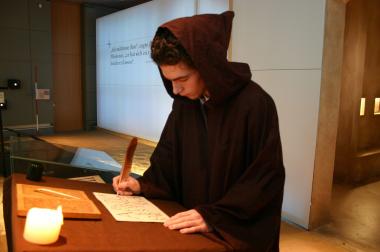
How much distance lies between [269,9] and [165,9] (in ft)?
9.27

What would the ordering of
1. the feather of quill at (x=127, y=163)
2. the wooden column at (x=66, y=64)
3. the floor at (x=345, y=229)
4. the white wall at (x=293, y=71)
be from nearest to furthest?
1. the feather of quill at (x=127, y=163)
2. the floor at (x=345, y=229)
3. the white wall at (x=293, y=71)
4. the wooden column at (x=66, y=64)

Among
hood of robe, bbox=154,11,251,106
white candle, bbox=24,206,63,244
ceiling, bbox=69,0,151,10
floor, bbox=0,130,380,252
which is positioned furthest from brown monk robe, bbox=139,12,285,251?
ceiling, bbox=69,0,151,10

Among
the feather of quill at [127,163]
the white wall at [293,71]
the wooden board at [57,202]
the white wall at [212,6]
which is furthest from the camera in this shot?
the white wall at [212,6]

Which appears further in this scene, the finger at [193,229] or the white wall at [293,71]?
the white wall at [293,71]

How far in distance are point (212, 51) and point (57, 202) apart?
2.06 ft

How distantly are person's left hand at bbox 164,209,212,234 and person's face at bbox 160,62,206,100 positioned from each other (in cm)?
40

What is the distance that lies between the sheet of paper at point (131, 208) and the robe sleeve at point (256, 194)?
0.15 meters

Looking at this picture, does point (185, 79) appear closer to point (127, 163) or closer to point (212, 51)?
point (212, 51)

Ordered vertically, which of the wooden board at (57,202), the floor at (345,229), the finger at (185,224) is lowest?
the floor at (345,229)

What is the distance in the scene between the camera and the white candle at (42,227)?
72 cm

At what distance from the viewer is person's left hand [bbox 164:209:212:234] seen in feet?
3.10

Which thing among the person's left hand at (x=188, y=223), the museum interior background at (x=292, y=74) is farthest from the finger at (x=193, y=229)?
the museum interior background at (x=292, y=74)

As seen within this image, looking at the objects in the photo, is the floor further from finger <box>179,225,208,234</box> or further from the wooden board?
finger <box>179,225,208,234</box>

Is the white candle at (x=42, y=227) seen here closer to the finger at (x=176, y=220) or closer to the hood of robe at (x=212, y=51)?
the finger at (x=176, y=220)
